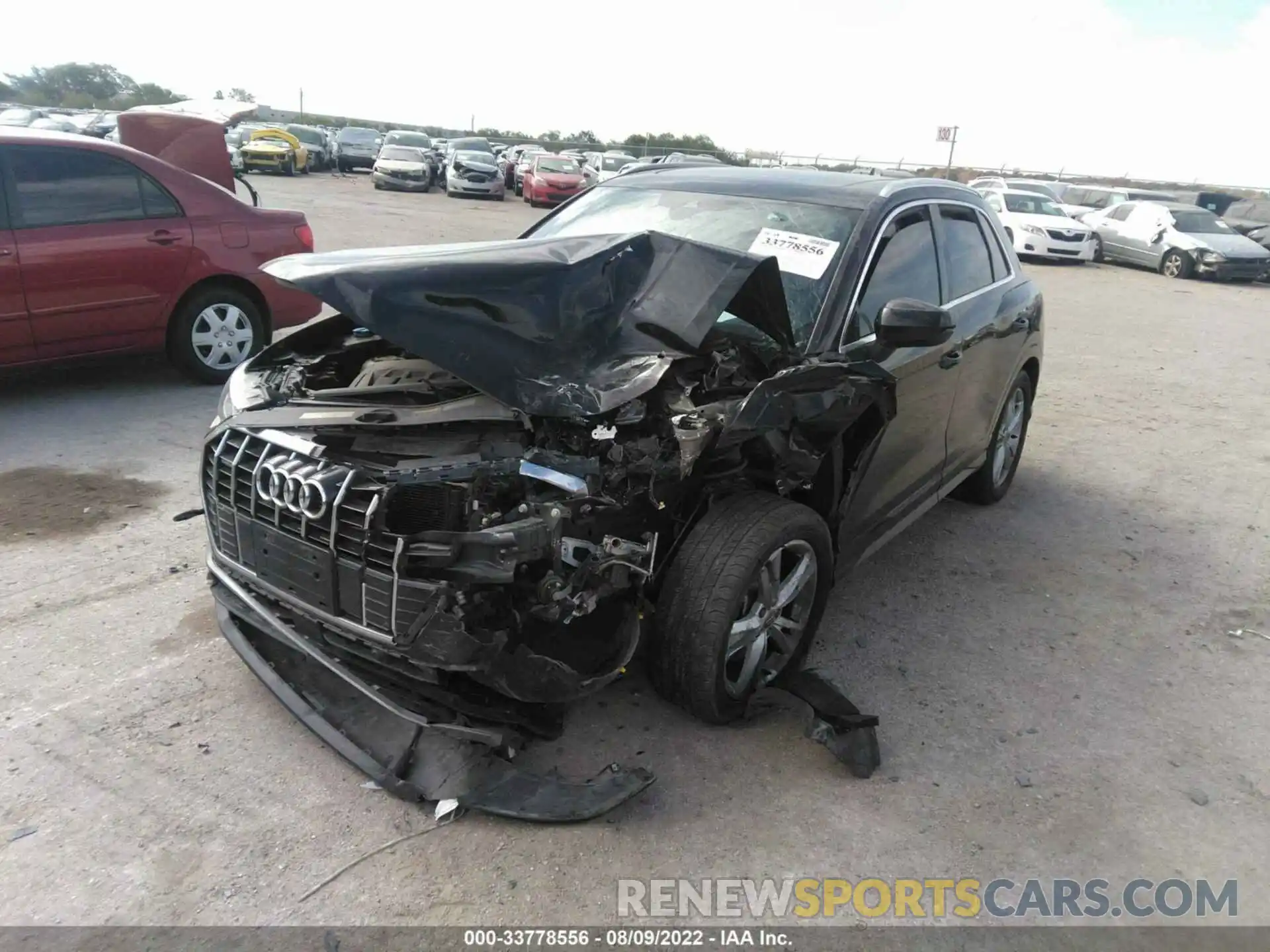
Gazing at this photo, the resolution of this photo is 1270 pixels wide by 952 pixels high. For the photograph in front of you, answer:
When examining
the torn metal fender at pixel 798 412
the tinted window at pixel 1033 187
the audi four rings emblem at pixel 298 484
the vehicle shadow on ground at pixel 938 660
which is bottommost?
the vehicle shadow on ground at pixel 938 660

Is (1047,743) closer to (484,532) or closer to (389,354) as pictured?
(484,532)

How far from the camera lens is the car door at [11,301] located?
555 centimetres

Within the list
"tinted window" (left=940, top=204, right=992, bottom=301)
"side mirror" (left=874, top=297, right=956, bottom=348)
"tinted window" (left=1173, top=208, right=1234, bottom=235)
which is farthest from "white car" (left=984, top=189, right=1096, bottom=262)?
"side mirror" (left=874, top=297, right=956, bottom=348)

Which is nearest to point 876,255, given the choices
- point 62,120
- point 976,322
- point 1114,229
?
point 976,322

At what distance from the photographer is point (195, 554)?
4.19 m

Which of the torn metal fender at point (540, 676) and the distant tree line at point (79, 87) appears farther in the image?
the distant tree line at point (79, 87)

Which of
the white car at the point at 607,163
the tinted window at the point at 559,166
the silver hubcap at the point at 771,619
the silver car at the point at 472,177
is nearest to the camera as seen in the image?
the silver hubcap at the point at 771,619

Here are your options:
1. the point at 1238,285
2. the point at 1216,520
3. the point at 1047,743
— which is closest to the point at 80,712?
the point at 1047,743

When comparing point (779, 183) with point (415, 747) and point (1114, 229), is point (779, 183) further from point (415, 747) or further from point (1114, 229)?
point (1114, 229)

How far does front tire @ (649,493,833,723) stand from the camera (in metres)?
2.97

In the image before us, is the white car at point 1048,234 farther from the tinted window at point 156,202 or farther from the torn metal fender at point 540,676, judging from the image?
the torn metal fender at point 540,676

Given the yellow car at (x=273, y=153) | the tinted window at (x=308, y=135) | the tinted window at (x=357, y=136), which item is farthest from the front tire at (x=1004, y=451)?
the tinted window at (x=357, y=136)

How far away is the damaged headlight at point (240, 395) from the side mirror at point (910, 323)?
7.30 ft

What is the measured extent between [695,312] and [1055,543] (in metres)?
3.15
